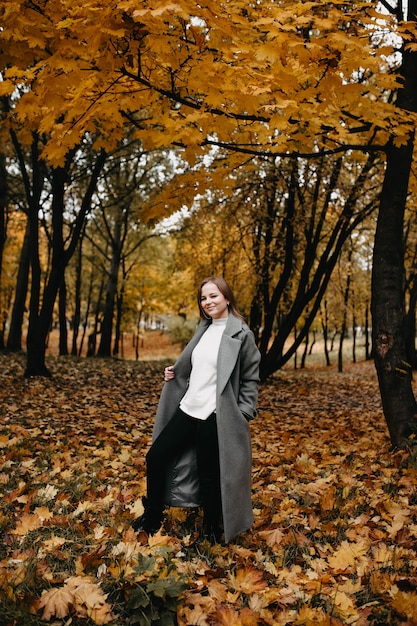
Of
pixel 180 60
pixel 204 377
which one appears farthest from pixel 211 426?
pixel 180 60

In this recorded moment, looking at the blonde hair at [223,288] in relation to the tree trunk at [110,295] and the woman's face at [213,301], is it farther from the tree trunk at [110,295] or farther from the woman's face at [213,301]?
the tree trunk at [110,295]

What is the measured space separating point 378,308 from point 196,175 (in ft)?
8.82

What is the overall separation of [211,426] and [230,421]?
0.15 metres

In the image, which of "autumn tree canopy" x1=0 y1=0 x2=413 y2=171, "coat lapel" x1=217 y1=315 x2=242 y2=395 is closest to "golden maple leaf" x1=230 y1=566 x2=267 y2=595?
"coat lapel" x1=217 y1=315 x2=242 y2=395

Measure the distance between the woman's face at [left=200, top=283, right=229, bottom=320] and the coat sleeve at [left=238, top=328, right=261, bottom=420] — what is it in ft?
0.72

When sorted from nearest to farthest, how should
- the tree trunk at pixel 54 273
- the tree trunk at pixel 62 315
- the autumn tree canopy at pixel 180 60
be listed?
the autumn tree canopy at pixel 180 60, the tree trunk at pixel 54 273, the tree trunk at pixel 62 315

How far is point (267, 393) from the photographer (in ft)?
34.8

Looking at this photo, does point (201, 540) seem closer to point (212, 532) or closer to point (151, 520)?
point (212, 532)

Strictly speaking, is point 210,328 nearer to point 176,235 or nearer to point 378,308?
point 378,308

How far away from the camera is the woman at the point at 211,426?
2.73 meters

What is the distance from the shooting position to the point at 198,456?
9.25 feet

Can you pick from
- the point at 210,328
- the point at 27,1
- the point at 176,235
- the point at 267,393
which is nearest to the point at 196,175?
the point at 27,1

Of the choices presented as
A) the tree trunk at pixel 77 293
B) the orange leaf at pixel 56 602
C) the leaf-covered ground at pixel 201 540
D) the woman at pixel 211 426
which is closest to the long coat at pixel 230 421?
the woman at pixel 211 426

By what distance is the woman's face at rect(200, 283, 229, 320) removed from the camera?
294 centimetres
